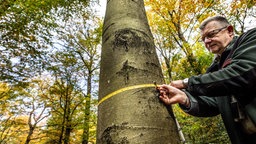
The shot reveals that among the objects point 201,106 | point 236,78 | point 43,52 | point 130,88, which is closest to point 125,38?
point 130,88

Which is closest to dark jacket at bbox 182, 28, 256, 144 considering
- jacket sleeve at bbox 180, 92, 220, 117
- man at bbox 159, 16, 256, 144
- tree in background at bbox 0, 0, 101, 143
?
man at bbox 159, 16, 256, 144

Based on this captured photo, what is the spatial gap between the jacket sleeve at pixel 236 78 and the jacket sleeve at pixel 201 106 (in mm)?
309

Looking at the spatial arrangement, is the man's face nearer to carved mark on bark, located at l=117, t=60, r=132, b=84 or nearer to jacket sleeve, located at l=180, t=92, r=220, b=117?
jacket sleeve, located at l=180, t=92, r=220, b=117

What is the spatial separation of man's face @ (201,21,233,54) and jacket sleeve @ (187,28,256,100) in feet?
1.70

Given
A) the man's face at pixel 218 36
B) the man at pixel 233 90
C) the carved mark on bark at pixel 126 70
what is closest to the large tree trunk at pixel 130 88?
the carved mark on bark at pixel 126 70

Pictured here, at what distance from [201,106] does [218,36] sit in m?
0.61

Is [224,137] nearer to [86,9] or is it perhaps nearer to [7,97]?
[86,9]

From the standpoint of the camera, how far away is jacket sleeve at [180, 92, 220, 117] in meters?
1.37

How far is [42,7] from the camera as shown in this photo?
20.2 ft

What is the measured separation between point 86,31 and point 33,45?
8562 millimetres

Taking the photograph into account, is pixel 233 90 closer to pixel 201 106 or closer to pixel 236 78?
pixel 236 78

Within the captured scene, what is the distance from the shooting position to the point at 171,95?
1107 millimetres

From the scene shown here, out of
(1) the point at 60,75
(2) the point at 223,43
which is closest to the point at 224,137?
(2) the point at 223,43

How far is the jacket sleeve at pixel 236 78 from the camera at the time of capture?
37.9 inches
